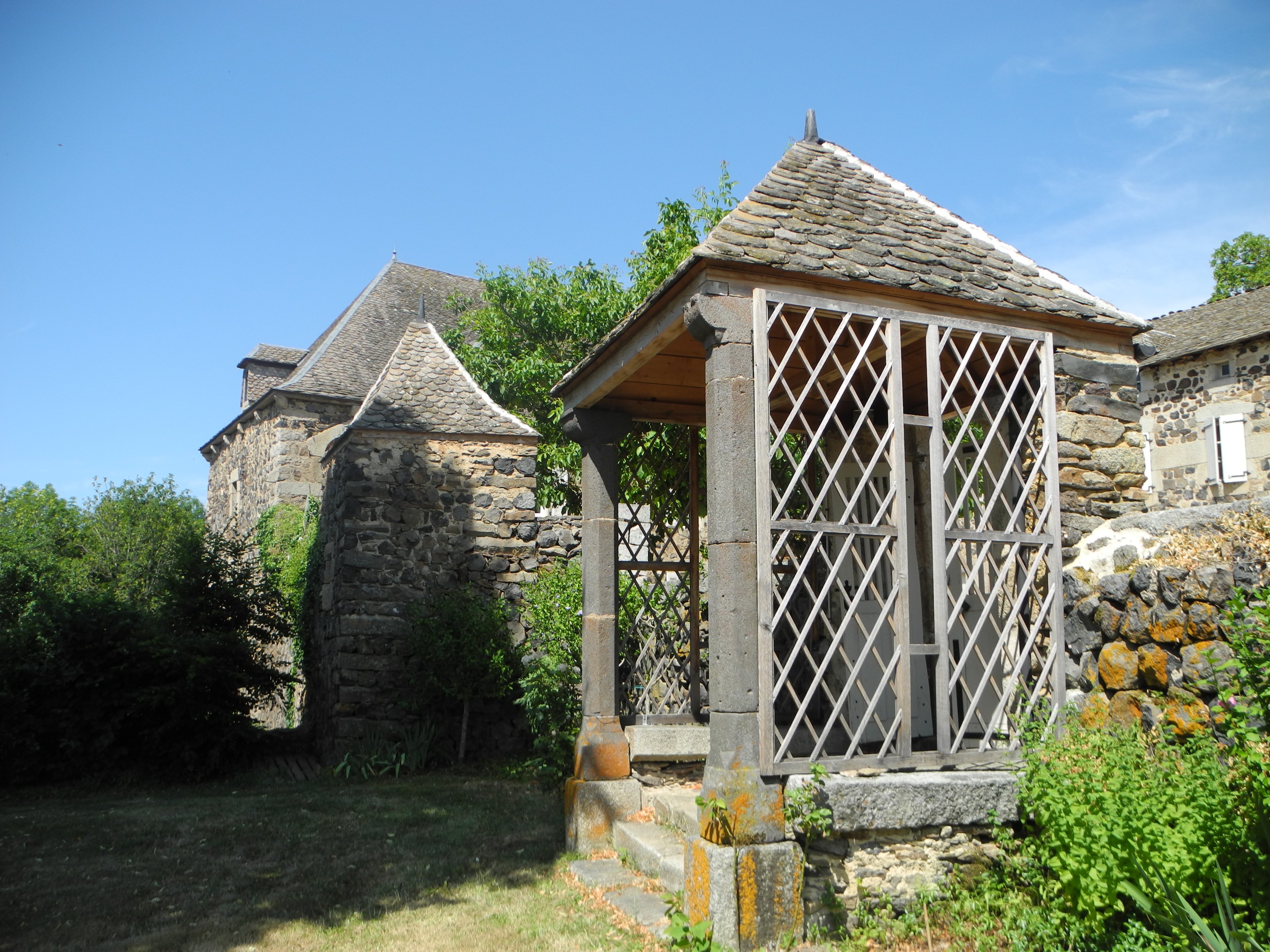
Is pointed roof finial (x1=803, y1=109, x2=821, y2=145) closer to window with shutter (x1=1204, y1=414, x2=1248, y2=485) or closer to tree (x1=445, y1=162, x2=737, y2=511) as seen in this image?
tree (x1=445, y1=162, x2=737, y2=511)

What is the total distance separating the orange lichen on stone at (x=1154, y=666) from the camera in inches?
175

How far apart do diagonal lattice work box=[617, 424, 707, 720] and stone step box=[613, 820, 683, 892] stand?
1031 mm

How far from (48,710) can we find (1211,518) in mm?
10663

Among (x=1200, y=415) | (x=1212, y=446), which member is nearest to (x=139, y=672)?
(x=1212, y=446)

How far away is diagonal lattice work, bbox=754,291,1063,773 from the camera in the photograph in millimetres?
4484

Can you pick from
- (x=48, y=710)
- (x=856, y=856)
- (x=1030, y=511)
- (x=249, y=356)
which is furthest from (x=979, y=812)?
(x=249, y=356)

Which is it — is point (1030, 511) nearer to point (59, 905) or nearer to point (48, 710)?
point (59, 905)

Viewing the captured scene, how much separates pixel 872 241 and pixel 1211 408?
1273 centimetres

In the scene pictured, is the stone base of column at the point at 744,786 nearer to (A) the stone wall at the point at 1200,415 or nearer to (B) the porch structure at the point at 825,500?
(B) the porch structure at the point at 825,500

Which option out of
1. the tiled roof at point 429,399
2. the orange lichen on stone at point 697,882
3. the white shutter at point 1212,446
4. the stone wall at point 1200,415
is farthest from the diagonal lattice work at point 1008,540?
the white shutter at point 1212,446

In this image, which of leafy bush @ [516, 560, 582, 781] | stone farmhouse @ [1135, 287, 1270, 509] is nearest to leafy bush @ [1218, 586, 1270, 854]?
leafy bush @ [516, 560, 582, 781]

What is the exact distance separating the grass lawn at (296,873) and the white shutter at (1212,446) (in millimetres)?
12268

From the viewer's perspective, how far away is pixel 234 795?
9.04m

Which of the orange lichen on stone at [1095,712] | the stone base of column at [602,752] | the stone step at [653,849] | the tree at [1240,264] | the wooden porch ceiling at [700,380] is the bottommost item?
the stone step at [653,849]
